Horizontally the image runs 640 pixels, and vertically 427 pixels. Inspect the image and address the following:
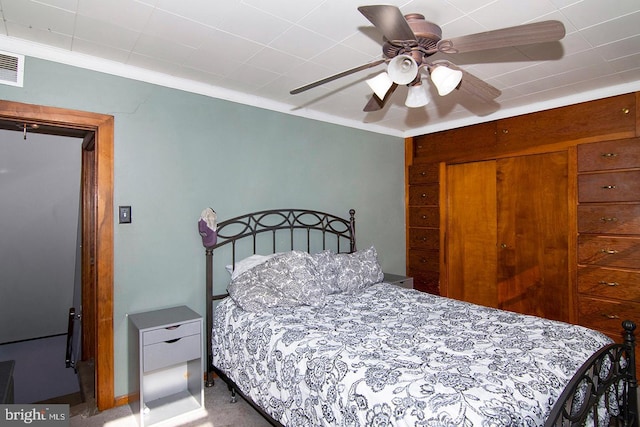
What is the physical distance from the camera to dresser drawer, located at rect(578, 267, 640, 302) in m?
2.90

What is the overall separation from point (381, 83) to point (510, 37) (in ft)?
2.15

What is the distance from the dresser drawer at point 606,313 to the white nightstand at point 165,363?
3292 mm

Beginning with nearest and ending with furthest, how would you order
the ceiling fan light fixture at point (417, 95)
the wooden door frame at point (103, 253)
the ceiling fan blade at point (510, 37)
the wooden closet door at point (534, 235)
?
the ceiling fan blade at point (510, 37)
the ceiling fan light fixture at point (417, 95)
the wooden door frame at point (103, 253)
the wooden closet door at point (534, 235)

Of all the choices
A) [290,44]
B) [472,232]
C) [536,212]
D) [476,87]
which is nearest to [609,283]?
[536,212]

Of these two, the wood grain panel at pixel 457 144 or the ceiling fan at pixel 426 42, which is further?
the wood grain panel at pixel 457 144

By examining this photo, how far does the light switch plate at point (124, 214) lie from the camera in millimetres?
2572

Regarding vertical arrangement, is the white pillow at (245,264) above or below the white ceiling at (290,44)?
below

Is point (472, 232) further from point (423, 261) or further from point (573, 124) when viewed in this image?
point (573, 124)

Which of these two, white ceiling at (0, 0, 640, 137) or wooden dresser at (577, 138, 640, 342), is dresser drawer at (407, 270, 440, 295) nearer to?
wooden dresser at (577, 138, 640, 342)

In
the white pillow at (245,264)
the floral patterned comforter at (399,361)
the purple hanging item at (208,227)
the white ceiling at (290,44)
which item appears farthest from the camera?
the white pillow at (245,264)

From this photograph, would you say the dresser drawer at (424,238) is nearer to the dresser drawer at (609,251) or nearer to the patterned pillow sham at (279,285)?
the dresser drawer at (609,251)

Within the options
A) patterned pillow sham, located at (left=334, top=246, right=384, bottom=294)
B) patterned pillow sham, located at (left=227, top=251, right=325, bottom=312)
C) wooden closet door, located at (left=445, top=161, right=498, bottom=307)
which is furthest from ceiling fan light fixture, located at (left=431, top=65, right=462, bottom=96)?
wooden closet door, located at (left=445, top=161, right=498, bottom=307)

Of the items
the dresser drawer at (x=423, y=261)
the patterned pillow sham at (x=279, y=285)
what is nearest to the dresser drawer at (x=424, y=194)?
the dresser drawer at (x=423, y=261)

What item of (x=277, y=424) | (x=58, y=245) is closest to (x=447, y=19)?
(x=277, y=424)
